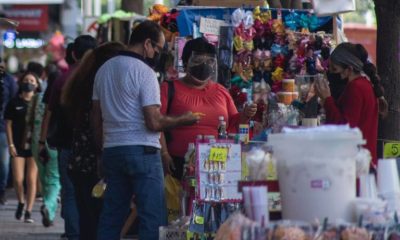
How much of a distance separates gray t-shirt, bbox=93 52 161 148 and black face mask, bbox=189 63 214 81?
1013mm

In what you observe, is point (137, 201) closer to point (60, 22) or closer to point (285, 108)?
point (285, 108)

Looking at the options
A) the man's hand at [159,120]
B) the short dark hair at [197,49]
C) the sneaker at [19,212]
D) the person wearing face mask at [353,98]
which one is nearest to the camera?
the person wearing face mask at [353,98]

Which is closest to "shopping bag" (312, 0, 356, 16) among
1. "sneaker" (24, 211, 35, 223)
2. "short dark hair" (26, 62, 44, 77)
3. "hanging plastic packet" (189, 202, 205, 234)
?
"hanging plastic packet" (189, 202, 205, 234)

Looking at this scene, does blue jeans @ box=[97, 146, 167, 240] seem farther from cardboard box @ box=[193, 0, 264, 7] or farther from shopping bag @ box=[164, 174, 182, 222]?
cardboard box @ box=[193, 0, 264, 7]

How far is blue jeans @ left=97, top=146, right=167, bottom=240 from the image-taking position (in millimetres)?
8273

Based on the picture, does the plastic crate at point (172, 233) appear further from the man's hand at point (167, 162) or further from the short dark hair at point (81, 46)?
the short dark hair at point (81, 46)

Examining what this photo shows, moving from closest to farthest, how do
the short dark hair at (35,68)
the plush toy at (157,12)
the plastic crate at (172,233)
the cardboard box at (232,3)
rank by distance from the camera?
the plastic crate at (172,233) < the cardboard box at (232,3) < the plush toy at (157,12) < the short dark hair at (35,68)

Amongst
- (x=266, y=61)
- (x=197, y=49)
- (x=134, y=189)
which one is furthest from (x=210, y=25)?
(x=134, y=189)

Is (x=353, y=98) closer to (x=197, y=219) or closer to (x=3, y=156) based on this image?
(x=197, y=219)

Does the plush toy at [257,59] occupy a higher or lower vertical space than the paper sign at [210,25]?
lower

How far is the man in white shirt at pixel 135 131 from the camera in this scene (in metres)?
8.26

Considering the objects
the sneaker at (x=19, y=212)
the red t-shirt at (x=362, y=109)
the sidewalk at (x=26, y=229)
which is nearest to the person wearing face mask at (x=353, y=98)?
the red t-shirt at (x=362, y=109)

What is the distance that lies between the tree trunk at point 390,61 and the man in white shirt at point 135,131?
2626 mm

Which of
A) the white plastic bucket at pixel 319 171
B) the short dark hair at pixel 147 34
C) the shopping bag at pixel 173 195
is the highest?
the short dark hair at pixel 147 34
